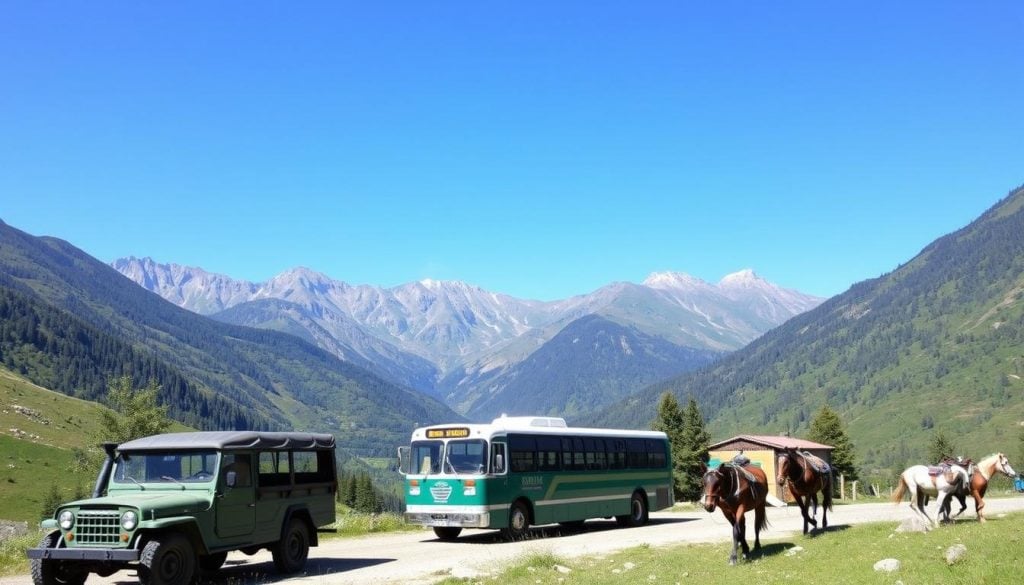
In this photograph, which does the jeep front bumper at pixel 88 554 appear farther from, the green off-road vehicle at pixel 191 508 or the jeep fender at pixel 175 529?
the jeep fender at pixel 175 529

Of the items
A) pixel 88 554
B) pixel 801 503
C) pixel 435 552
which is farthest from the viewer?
pixel 435 552

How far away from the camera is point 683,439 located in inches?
3418

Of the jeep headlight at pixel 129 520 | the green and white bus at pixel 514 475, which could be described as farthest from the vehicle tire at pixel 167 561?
the green and white bus at pixel 514 475

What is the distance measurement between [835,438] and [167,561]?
3621 inches

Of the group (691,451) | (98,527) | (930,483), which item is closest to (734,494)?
(930,483)

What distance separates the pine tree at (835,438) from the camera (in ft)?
307

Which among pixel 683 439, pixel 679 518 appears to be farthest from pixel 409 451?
pixel 683 439

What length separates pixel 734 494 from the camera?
18.5 m

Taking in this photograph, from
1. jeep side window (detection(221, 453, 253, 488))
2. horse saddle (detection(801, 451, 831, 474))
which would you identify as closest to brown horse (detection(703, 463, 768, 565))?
horse saddle (detection(801, 451, 831, 474))

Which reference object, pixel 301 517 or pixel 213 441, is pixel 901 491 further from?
pixel 213 441

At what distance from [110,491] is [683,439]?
246ft

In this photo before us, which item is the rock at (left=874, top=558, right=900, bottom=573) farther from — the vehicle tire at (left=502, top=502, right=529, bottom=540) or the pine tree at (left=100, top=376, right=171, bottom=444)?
the pine tree at (left=100, top=376, right=171, bottom=444)

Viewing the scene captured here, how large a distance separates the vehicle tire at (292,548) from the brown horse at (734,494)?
10.0 metres

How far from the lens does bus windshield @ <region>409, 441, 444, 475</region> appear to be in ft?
91.4
